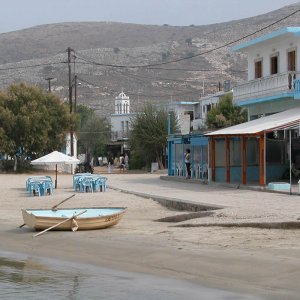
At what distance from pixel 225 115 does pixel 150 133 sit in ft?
23.2

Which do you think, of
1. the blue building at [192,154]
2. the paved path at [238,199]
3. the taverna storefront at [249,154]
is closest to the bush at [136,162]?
the blue building at [192,154]

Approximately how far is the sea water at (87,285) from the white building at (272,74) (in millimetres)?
20536

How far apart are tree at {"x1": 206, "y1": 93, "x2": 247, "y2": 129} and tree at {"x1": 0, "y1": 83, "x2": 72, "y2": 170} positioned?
40.0ft

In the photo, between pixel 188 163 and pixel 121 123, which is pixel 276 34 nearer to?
pixel 188 163

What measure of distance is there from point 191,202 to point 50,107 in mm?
36492

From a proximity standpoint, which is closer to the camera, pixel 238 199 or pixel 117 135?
pixel 238 199

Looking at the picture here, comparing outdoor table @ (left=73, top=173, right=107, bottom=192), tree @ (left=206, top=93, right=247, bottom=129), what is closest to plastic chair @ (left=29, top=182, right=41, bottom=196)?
outdoor table @ (left=73, top=173, right=107, bottom=192)

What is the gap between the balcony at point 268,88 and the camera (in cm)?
3362

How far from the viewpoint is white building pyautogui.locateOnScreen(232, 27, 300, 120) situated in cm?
3412

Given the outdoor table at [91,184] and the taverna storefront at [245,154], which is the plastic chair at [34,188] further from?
the taverna storefront at [245,154]

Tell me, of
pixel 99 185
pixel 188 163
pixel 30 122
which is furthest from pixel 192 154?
pixel 30 122

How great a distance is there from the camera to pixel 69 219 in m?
18.9

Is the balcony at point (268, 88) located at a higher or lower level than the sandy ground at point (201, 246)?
higher

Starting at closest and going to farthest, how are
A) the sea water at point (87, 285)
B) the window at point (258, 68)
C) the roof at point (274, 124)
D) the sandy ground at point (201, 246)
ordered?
1. the sea water at point (87, 285)
2. the sandy ground at point (201, 246)
3. the roof at point (274, 124)
4. the window at point (258, 68)
